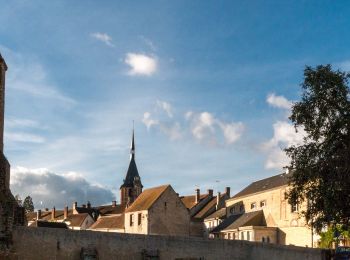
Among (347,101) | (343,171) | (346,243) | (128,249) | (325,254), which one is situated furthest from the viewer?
(346,243)

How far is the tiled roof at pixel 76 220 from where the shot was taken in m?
96.6

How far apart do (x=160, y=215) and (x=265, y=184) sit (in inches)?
561

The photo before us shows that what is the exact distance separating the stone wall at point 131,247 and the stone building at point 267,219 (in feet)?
48.9

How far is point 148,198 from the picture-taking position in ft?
214

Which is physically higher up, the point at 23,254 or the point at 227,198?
the point at 227,198

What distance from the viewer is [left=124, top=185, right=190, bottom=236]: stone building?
62500 millimetres

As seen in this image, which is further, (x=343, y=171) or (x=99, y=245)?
(x=99, y=245)

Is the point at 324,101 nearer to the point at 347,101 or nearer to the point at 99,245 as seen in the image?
the point at 347,101

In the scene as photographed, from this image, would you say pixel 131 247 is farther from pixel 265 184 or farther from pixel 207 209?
pixel 207 209

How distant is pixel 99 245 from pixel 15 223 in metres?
5.60

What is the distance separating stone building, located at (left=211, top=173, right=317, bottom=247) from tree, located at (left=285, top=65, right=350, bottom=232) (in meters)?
21.6

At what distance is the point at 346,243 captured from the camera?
5128 cm

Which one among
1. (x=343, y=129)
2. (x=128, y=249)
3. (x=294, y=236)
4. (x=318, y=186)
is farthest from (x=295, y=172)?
(x=294, y=236)

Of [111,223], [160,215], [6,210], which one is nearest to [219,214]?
[111,223]
